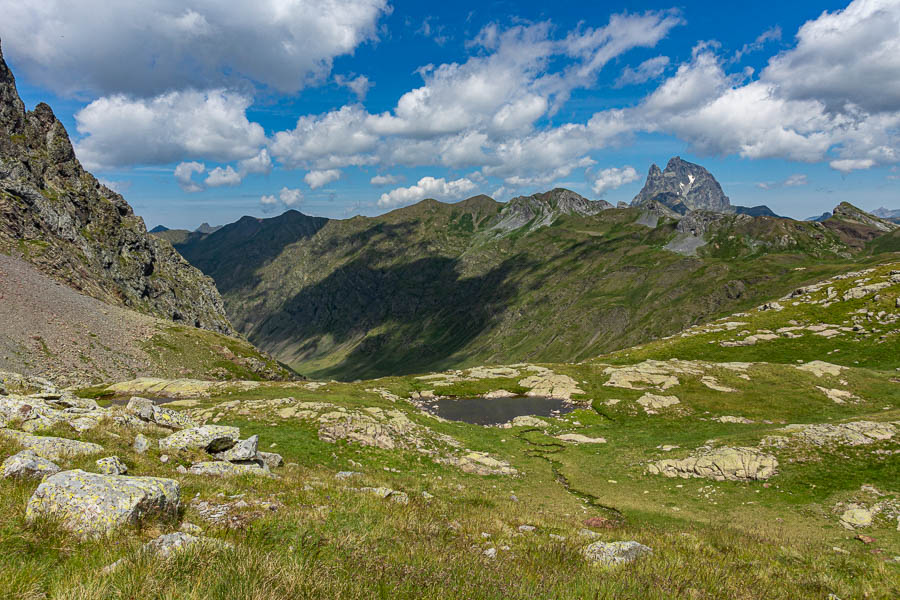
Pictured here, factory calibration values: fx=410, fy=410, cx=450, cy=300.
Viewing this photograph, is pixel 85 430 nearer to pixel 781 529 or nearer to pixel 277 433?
pixel 277 433

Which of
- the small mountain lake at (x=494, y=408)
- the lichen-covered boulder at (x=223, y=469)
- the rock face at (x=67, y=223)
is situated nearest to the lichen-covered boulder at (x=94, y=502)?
the lichen-covered boulder at (x=223, y=469)

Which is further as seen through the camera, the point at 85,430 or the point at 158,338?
the point at 158,338

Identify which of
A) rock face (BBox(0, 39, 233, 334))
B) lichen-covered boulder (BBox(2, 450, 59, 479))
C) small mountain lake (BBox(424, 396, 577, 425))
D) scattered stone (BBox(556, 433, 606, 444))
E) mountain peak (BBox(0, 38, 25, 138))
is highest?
mountain peak (BBox(0, 38, 25, 138))

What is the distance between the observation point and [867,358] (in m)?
79.6

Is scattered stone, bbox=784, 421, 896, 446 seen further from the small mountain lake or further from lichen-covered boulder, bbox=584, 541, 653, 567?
lichen-covered boulder, bbox=584, 541, 653, 567

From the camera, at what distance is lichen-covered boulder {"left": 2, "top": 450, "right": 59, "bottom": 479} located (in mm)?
10125

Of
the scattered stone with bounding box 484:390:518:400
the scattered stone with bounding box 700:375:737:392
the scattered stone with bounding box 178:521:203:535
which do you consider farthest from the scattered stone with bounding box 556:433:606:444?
the scattered stone with bounding box 178:521:203:535

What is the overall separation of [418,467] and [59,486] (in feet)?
99.4

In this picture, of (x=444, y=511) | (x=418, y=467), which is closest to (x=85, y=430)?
(x=444, y=511)

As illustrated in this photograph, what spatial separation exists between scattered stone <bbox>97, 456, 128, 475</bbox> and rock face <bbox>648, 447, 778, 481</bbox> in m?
39.2

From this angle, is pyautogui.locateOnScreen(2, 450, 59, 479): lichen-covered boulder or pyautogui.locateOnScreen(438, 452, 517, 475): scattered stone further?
pyautogui.locateOnScreen(438, 452, 517, 475): scattered stone

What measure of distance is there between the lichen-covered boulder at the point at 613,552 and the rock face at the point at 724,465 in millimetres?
29343

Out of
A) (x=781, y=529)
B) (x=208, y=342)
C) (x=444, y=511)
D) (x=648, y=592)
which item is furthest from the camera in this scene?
(x=208, y=342)

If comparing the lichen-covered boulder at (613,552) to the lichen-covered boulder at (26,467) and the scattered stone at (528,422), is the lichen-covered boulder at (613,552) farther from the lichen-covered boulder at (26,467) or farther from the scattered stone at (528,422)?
the scattered stone at (528,422)
